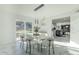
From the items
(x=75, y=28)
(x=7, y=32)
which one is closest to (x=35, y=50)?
(x=7, y=32)

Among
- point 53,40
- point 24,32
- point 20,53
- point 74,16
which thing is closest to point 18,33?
point 24,32

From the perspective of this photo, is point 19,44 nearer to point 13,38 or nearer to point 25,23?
point 13,38

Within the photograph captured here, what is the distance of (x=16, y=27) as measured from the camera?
289cm

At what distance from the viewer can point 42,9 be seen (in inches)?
113

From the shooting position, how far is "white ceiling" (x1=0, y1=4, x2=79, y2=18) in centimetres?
273

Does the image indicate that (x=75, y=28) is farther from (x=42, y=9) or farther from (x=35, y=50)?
(x=35, y=50)

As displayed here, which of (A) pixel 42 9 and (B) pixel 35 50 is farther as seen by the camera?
(B) pixel 35 50

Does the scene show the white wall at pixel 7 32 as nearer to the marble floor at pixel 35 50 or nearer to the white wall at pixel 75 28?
the marble floor at pixel 35 50

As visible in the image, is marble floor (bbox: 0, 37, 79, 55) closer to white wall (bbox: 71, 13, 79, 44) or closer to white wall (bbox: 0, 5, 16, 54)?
white wall (bbox: 0, 5, 16, 54)

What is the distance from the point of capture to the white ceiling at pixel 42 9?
8.95 feet

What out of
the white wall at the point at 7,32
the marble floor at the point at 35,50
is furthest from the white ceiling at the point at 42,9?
the marble floor at the point at 35,50

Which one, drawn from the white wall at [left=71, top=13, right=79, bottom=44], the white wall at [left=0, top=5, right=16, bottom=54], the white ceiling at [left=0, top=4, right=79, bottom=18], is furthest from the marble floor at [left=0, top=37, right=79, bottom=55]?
the white ceiling at [left=0, top=4, right=79, bottom=18]
